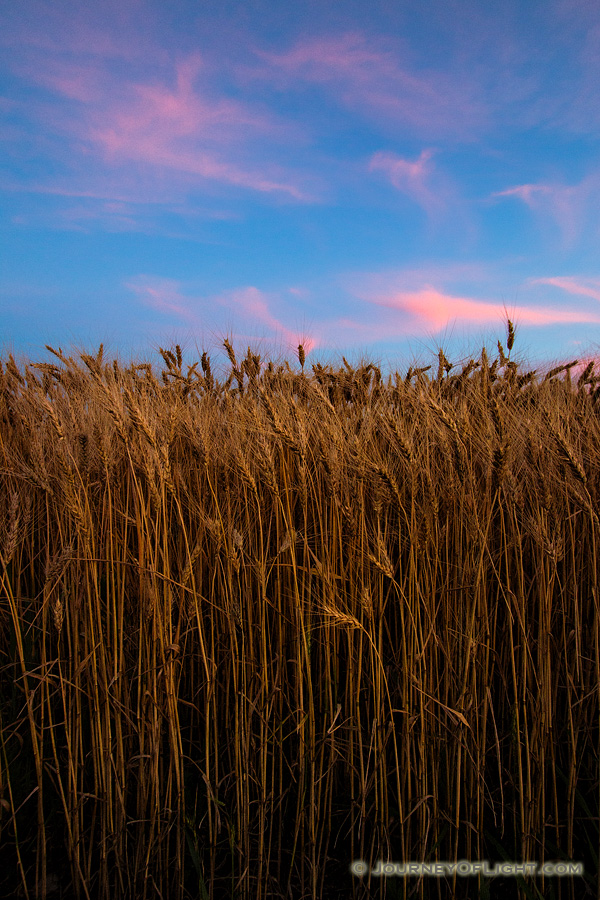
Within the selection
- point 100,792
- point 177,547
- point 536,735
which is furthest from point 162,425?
point 536,735

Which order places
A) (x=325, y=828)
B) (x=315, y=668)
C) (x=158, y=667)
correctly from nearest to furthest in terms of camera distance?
1. (x=158, y=667)
2. (x=325, y=828)
3. (x=315, y=668)

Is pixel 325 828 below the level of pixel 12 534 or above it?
below

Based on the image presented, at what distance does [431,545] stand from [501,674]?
502mm

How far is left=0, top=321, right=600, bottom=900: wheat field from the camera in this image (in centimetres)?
146

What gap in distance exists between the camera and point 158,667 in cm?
142

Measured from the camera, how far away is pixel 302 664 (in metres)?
1.58

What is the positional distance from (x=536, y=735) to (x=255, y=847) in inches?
39.3

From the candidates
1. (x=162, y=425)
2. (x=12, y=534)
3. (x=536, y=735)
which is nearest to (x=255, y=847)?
(x=536, y=735)

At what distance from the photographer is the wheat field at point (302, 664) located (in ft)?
4.79

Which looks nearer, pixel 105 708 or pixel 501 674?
pixel 105 708

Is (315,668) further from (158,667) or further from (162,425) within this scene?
(162,425)

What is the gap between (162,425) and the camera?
64.2 inches

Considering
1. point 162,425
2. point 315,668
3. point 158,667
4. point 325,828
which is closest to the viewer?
point 158,667

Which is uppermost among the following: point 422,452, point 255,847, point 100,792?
point 422,452
